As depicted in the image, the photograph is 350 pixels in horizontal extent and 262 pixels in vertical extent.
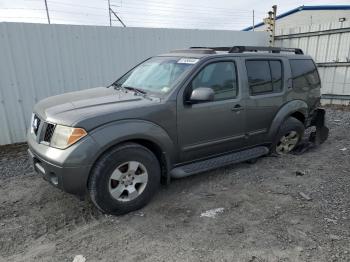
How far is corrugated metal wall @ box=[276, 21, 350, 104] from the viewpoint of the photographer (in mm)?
9094

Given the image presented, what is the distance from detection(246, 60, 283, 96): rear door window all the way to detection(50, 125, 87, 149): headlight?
2540 mm

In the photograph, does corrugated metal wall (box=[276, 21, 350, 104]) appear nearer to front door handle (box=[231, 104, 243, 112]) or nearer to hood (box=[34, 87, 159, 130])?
front door handle (box=[231, 104, 243, 112])

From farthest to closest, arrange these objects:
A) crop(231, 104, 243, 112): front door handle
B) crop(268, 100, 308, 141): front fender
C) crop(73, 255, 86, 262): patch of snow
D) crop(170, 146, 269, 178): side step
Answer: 1. crop(268, 100, 308, 141): front fender
2. crop(231, 104, 243, 112): front door handle
3. crop(170, 146, 269, 178): side step
4. crop(73, 255, 86, 262): patch of snow

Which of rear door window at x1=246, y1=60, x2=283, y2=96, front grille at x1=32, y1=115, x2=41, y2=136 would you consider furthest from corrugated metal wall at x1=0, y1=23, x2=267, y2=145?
rear door window at x1=246, y1=60, x2=283, y2=96

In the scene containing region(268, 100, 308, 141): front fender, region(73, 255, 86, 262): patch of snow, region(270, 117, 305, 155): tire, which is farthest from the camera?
region(270, 117, 305, 155): tire

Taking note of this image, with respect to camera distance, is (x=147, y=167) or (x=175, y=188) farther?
(x=175, y=188)

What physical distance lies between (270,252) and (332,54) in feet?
28.5

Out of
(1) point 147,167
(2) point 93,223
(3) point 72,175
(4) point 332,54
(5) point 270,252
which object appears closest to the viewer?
(5) point 270,252

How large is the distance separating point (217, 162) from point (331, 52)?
7.54 m

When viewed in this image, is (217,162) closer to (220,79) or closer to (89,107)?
(220,79)

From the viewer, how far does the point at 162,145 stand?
11.5ft

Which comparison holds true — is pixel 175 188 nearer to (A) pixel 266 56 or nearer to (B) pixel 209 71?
(B) pixel 209 71

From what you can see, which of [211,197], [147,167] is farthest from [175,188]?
[147,167]

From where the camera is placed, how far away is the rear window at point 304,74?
194 inches
